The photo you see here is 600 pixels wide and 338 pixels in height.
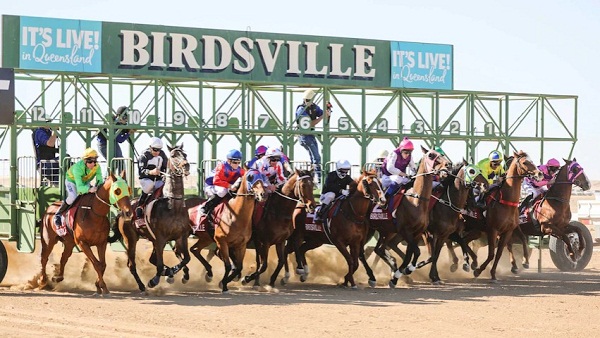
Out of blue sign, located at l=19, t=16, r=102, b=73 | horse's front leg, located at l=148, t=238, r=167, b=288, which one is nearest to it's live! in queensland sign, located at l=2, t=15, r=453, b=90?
blue sign, located at l=19, t=16, r=102, b=73

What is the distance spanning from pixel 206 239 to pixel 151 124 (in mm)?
2824

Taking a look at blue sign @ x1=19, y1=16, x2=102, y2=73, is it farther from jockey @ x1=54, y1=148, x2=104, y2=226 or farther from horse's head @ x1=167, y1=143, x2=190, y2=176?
horse's head @ x1=167, y1=143, x2=190, y2=176

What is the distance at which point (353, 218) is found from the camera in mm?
21234

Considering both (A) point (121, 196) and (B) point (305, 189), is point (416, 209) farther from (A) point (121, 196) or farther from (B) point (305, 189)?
(A) point (121, 196)

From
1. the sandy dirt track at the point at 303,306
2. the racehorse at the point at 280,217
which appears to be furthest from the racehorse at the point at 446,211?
the racehorse at the point at 280,217

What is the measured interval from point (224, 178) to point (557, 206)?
23.9 ft

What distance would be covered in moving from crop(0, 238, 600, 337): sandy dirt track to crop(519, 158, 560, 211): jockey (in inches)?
62.5

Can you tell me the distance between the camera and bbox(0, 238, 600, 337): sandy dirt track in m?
15.5

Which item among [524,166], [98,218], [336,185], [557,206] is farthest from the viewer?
[557,206]

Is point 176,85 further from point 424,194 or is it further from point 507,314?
point 507,314

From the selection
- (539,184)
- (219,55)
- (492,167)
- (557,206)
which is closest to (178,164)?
(219,55)

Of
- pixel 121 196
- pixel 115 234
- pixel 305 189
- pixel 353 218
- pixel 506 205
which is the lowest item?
pixel 115 234

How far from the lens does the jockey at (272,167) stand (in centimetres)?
2152

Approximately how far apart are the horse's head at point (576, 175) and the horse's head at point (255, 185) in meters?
6.97
